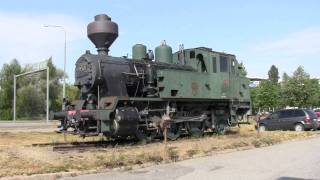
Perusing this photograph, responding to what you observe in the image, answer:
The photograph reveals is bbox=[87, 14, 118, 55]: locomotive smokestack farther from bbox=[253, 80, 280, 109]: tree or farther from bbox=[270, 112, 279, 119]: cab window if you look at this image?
bbox=[253, 80, 280, 109]: tree

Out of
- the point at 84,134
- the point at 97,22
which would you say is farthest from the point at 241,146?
the point at 97,22

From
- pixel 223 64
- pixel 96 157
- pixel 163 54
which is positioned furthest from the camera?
pixel 223 64

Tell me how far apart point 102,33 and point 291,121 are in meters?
16.8

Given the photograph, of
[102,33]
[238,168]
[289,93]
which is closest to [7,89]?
[289,93]

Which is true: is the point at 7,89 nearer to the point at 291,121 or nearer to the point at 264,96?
the point at 264,96

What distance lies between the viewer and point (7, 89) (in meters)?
79.2

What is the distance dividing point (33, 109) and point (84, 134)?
203ft

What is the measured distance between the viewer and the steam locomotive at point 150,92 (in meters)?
19.3

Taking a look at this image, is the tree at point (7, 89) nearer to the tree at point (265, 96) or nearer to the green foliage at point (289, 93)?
the green foliage at point (289, 93)

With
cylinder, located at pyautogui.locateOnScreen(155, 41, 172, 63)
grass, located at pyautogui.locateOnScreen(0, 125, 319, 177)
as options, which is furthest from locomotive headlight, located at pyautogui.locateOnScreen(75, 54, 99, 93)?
cylinder, located at pyautogui.locateOnScreen(155, 41, 172, 63)

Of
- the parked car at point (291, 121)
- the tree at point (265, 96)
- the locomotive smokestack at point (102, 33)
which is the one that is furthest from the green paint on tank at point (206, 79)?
the tree at point (265, 96)

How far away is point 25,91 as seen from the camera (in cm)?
7656

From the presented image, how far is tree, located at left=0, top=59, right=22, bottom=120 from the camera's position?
79.1 meters

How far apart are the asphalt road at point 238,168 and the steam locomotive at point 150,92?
3.15 m
